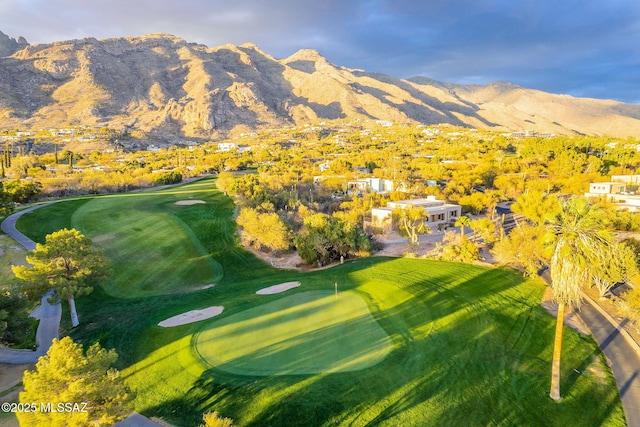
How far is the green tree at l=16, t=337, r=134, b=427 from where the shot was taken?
11602mm

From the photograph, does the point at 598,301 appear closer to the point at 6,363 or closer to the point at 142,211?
the point at 6,363

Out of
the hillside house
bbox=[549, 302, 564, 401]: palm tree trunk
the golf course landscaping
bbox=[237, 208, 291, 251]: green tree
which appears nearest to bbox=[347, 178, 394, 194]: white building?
bbox=[237, 208, 291, 251]: green tree

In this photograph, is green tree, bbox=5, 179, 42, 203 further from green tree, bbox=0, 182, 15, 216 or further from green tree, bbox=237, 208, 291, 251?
green tree, bbox=237, 208, 291, 251

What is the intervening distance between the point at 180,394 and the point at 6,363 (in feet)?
35.7

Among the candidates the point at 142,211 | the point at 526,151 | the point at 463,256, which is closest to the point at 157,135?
the point at 142,211

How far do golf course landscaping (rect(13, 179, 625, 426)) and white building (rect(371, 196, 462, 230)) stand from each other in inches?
765

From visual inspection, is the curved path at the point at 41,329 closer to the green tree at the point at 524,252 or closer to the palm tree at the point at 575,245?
the palm tree at the point at 575,245

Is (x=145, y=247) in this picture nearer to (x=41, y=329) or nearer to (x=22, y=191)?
(x=41, y=329)

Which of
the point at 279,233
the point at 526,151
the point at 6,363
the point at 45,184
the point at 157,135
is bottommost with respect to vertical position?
the point at 6,363

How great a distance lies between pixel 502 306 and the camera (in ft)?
83.1

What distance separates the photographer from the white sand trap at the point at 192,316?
22.9 m

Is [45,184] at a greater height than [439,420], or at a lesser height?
greater

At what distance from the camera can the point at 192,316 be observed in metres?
23.8

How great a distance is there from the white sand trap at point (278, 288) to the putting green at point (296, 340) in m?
3.52
